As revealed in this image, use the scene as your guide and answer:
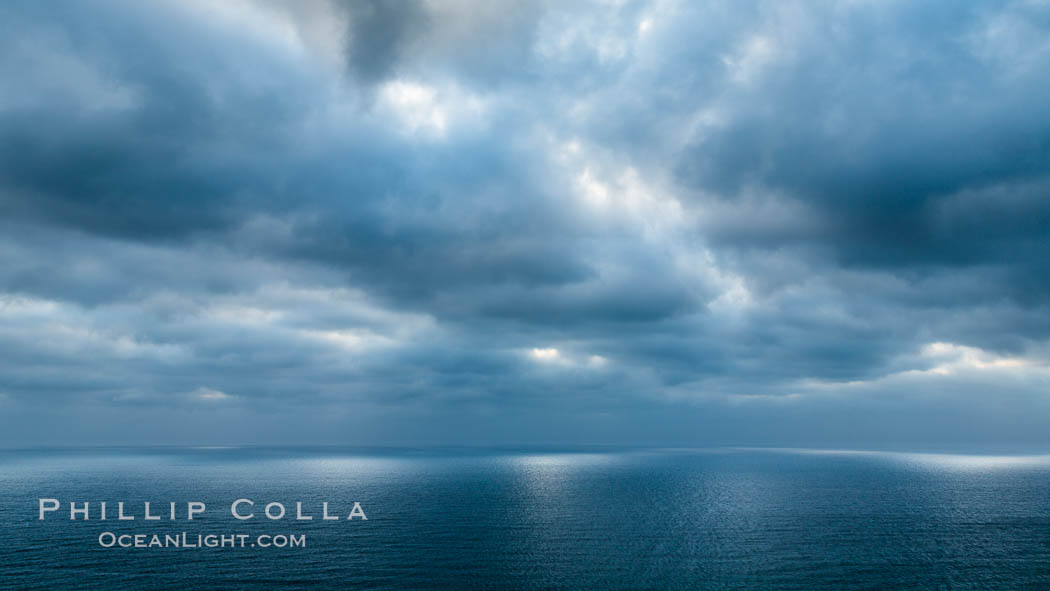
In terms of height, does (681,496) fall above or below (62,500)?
below

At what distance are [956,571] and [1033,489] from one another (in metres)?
156

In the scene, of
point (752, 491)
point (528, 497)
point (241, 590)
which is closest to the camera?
point (241, 590)

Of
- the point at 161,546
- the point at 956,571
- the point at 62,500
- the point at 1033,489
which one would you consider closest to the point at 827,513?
the point at 956,571

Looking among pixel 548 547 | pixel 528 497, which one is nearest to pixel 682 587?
pixel 548 547

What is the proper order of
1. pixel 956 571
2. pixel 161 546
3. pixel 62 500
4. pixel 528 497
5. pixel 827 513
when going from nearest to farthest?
pixel 956 571, pixel 161 546, pixel 827 513, pixel 62 500, pixel 528 497

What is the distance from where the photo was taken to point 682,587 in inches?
2977

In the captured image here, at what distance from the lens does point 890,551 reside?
95812mm

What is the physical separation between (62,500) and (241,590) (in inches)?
4470

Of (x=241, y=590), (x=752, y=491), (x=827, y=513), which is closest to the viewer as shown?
(x=241, y=590)

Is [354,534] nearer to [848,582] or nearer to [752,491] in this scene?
[848,582]

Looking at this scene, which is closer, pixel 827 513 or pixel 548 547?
pixel 548 547

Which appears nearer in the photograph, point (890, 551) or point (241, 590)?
point (241, 590)

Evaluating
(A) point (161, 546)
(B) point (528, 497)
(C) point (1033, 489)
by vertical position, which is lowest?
(C) point (1033, 489)

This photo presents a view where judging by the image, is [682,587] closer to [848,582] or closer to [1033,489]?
[848,582]
